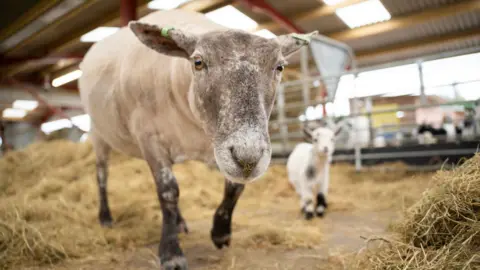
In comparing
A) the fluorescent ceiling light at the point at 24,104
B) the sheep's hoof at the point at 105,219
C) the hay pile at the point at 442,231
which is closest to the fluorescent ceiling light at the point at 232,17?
the sheep's hoof at the point at 105,219

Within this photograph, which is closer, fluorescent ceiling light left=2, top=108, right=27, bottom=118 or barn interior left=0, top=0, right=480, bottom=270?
barn interior left=0, top=0, right=480, bottom=270

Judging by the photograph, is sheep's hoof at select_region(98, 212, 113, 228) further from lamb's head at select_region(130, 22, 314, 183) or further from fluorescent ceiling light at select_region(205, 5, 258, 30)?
fluorescent ceiling light at select_region(205, 5, 258, 30)

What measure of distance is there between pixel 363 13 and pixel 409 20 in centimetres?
149

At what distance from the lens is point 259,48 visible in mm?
1961

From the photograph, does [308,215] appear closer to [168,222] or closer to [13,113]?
[168,222]

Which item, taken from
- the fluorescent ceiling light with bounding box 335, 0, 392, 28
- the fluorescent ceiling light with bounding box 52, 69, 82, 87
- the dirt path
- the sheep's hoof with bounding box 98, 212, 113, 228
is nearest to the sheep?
the dirt path

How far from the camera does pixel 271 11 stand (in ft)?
34.0

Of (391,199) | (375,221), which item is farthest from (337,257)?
(391,199)

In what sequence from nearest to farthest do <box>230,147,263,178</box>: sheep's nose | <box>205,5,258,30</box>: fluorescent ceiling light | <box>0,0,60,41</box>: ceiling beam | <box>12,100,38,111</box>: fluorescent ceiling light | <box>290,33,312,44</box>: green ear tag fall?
<box>230,147,263,178</box>: sheep's nose, <box>290,33,312,44</box>: green ear tag, <box>0,0,60,41</box>: ceiling beam, <box>205,5,258,30</box>: fluorescent ceiling light, <box>12,100,38,111</box>: fluorescent ceiling light

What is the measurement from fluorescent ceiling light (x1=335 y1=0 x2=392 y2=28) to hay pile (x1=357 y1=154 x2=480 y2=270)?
9152 mm

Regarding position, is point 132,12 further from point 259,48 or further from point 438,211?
point 438,211

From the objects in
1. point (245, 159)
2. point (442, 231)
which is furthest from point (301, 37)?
point (442, 231)

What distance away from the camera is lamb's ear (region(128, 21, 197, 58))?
2.12 meters

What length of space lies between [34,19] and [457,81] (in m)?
5.88
